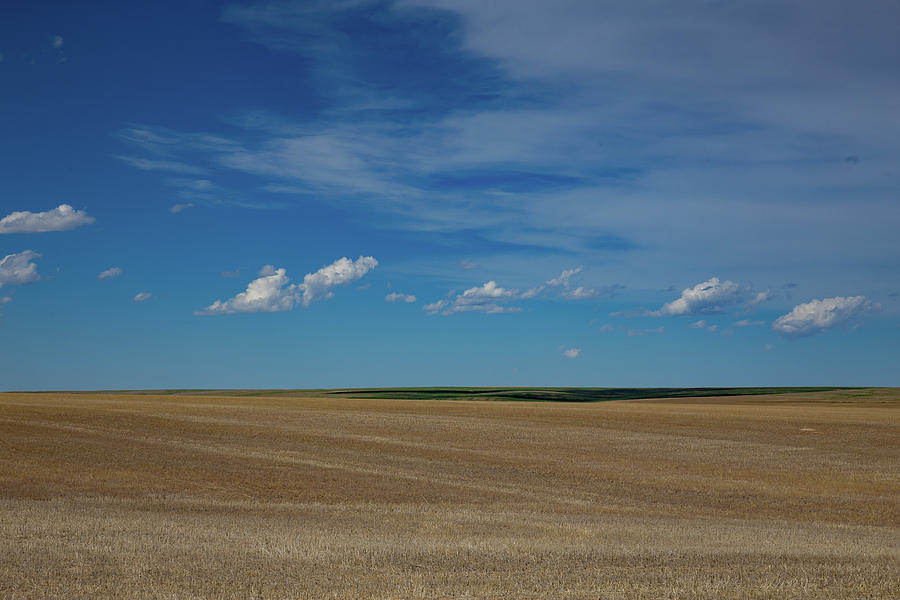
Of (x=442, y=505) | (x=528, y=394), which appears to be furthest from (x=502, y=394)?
(x=442, y=505)

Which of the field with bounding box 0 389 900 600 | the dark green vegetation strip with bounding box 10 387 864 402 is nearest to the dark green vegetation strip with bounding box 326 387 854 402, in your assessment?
the dark green vegetation strip with bounding box 10 387 864 402

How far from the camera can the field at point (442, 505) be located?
13594 mm

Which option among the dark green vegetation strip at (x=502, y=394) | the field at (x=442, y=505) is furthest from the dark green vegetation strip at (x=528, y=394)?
the field at (x=442, y=505)

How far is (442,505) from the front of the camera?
27766mm

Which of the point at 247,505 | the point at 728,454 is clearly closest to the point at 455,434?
the point at 728,454

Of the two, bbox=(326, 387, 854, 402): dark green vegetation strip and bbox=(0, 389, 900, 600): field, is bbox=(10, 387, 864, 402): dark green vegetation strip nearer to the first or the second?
bbox=(326, 387, 854, 402): dark green vegetation strip

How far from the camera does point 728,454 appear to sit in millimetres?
43906

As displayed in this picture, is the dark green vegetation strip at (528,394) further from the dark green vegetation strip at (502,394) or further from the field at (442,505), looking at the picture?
the field at (442,505)

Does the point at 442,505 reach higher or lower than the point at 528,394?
lower

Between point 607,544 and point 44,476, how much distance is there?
22798 millimetres

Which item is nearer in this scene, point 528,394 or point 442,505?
point 442,505

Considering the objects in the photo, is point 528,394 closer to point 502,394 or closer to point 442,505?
point 502,394

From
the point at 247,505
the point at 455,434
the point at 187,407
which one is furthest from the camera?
the point at 187,407

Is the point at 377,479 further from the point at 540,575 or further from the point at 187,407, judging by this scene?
the point at 187,407
